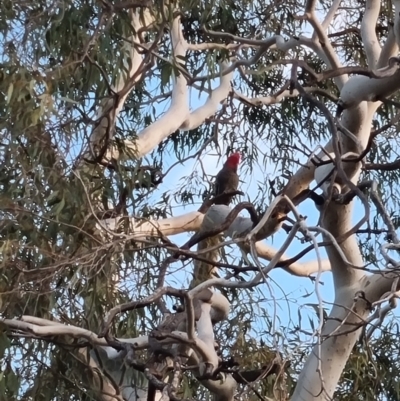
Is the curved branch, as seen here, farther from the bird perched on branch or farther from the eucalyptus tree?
the bird perched on branch

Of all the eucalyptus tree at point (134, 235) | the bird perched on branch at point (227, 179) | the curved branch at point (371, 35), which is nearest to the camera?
the eucalyptus tree at point (134, 235)

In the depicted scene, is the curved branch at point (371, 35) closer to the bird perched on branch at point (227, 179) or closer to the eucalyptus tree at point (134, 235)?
the eucalyptus tree at point (134, 235)

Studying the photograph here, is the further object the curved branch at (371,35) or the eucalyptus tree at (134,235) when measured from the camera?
the curved branch at (371,35)

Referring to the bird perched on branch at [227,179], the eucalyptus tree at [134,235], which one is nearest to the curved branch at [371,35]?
the eucalyptus tree at [134,235]

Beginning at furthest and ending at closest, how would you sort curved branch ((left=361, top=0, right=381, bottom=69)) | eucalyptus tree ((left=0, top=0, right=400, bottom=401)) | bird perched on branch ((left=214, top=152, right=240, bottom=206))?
bird perched on branch ((left=214, top=152, right=240, bottom=206)), curved branch ((left=361, top=0, right=381, bottom=69)), eucalyptus tree ((left=0, top=0, right=400, bottom=401))

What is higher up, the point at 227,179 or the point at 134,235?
the point at 227,179

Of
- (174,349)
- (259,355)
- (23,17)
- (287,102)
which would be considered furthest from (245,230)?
(287,102)

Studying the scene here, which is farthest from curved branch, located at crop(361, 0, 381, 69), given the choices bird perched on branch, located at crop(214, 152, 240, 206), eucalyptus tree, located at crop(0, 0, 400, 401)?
bird perched on branch, located at crop(214, 152, 240, 206)

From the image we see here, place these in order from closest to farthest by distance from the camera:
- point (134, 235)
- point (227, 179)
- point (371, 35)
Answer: point (134, 235) → point (371, 35) → point (227, 179)

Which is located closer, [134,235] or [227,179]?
[134,235]

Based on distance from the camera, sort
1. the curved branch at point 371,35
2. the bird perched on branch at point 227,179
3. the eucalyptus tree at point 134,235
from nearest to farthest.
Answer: the eucalyptus tree at point 134,235 < the curved branch at point 371,35 < the bird perched on branch at point 227,179

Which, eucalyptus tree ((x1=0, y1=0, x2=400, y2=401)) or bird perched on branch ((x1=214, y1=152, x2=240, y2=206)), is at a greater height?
bird perched on branch ((x1=214, y1=152, x2=240, y2=206))

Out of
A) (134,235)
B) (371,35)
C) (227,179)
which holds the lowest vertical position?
(134,235)

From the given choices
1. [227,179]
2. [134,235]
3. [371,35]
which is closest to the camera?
[134,235]
